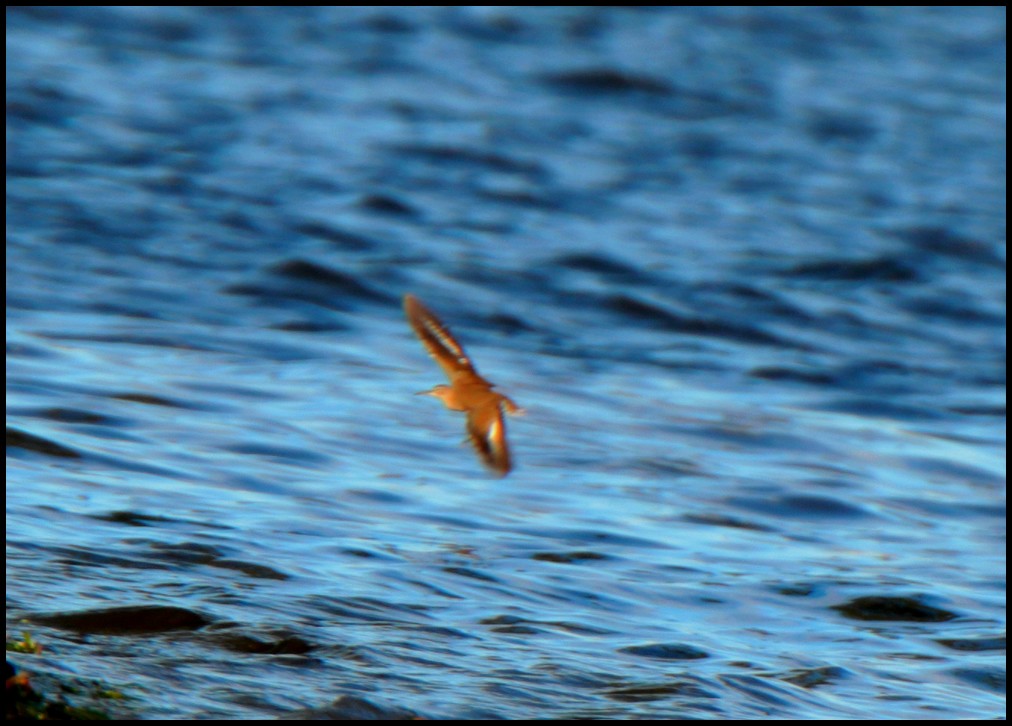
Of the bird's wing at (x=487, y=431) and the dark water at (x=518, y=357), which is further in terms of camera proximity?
the dark water at (x=518, y=357)

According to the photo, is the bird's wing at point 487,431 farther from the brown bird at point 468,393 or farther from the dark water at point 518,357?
the dark water at point 518,357

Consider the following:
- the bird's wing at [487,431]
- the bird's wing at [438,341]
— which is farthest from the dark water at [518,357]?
the bird's wing at [438,341]

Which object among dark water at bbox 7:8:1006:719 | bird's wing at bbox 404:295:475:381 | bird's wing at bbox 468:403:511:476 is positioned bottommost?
dark water at bbox 7:8:1006:719

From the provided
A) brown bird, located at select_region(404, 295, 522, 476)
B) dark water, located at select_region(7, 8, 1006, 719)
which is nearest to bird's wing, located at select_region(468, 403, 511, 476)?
brown bird, located at select_region(404, 295, 522, 476)

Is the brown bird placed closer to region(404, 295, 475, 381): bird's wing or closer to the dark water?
region(404, 295, 475, 381): bird's wing

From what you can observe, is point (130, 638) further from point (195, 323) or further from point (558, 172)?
point (558, 172)

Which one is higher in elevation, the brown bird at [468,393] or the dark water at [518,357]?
the brown bird at [468,393]

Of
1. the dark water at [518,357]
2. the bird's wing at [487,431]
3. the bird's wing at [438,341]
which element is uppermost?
the bird's wing at [438,341]

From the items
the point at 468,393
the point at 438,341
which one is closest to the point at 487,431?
the point at 468,393
